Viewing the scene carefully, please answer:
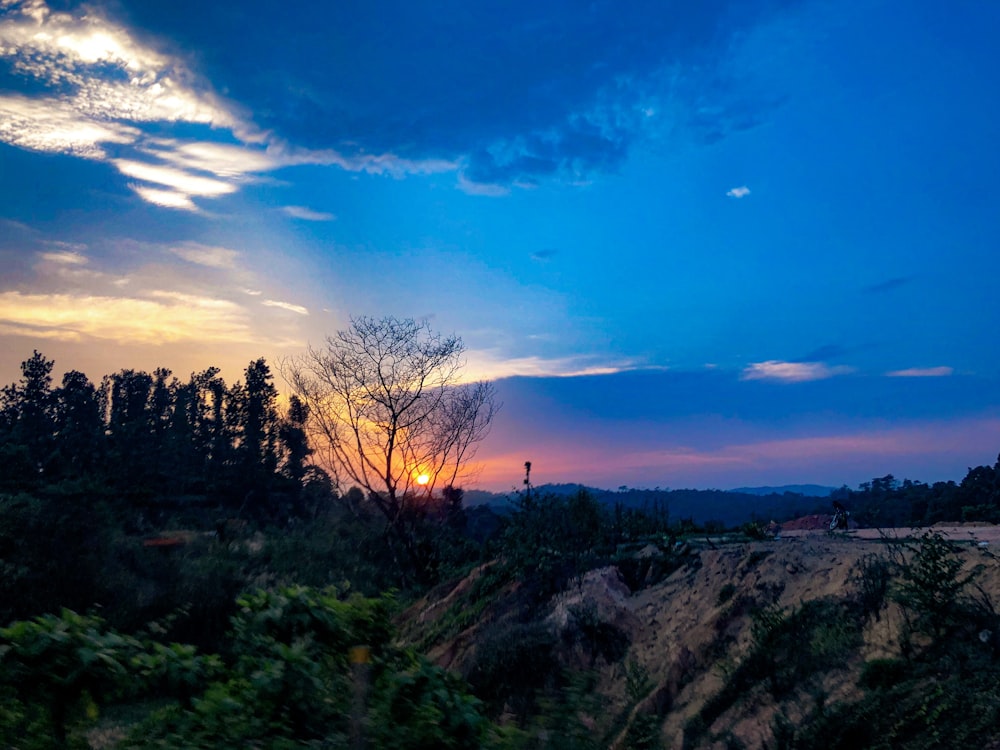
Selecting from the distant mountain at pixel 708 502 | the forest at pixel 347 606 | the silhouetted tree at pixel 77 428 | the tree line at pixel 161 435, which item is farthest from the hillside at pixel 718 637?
the silhouetted tree at pixel 77 428

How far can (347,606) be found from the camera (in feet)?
12.6

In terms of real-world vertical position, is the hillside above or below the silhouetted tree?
below

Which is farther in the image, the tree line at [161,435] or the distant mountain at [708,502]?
the tree line at [161,435]

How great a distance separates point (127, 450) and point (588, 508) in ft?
90.8

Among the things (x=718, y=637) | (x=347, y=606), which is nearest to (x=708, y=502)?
(x=718, y=637)

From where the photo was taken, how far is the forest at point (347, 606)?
3293 millimetres

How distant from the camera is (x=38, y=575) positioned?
14289 mm

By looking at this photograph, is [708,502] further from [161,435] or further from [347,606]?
[347,606]

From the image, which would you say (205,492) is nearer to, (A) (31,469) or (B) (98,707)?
(A) (31,469)

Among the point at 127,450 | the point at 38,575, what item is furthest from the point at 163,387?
the point at 38,575

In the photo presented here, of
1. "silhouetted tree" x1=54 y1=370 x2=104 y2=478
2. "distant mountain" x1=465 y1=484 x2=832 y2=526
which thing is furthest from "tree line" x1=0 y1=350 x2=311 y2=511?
"distant mountain" x1=465 y1=484 x2=832 y2=526

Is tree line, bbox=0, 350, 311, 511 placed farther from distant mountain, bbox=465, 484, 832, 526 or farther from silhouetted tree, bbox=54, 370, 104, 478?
distant mountain, bbox=465, 484, 832, 526

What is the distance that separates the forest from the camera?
3.29 meters

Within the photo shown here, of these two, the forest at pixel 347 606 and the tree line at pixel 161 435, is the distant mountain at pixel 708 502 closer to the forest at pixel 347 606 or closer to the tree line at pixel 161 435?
the forest at pixel 347 606
